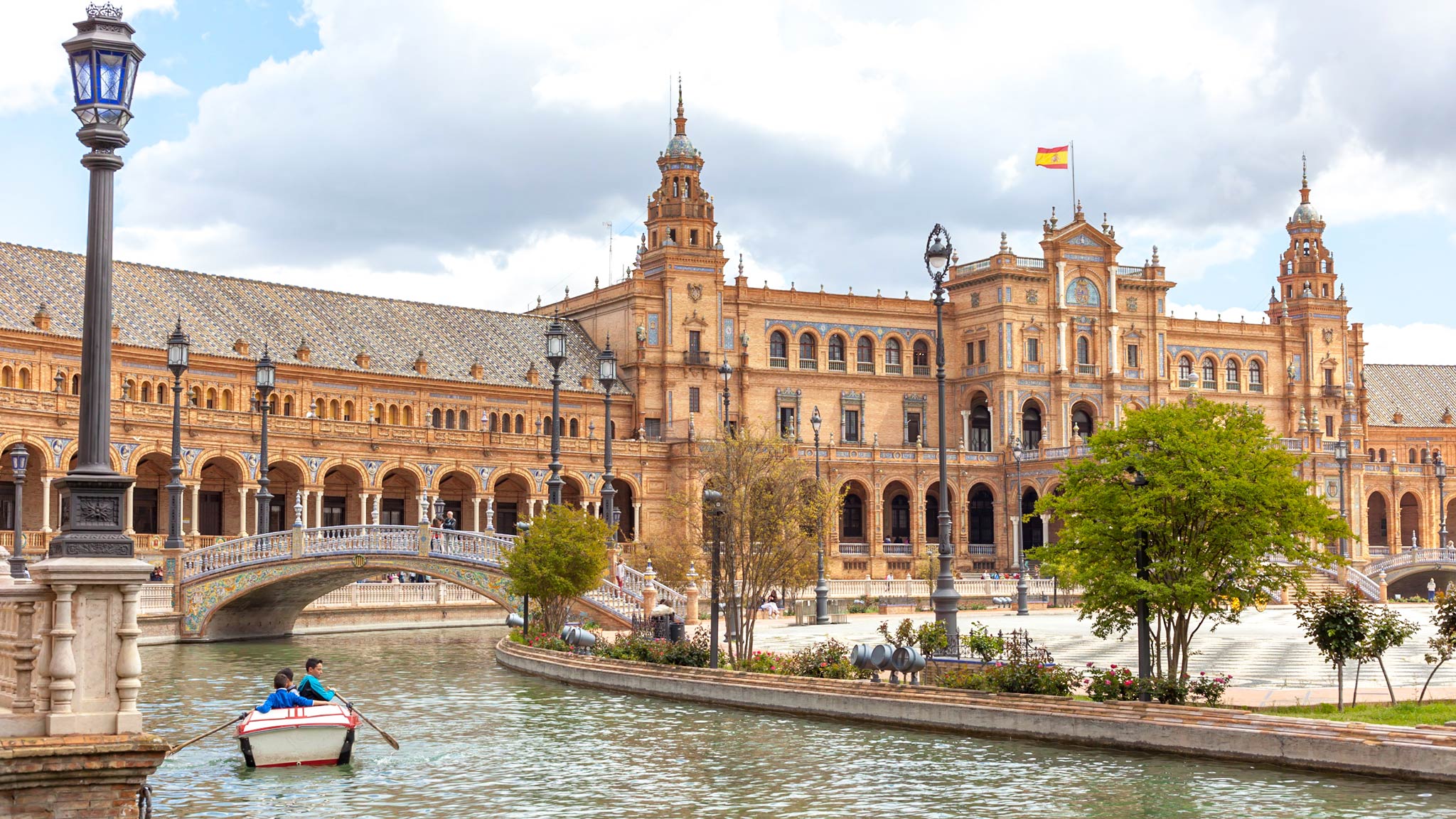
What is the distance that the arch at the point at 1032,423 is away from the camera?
297 feet

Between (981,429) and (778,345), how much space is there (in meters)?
12.7

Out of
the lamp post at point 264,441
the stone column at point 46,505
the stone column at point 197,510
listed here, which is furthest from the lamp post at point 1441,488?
the stone column at point 46,505

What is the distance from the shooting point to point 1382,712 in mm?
22547

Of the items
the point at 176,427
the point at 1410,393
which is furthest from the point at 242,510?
the point at 1410,393

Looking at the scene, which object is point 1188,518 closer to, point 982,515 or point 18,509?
point 18,509

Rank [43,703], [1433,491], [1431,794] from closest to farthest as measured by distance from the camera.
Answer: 1. [43,703]
2. [1431,794]
3. [1433,491]

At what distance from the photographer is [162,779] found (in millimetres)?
21984

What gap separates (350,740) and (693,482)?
55.3 meters

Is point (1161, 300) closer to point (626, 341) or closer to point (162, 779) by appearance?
point (626, 341)

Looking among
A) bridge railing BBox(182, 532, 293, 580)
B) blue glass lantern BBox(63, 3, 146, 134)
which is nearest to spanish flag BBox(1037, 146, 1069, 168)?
bridge railing BBox(182, 532, 293, 580)

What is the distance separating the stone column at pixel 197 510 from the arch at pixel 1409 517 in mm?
75411

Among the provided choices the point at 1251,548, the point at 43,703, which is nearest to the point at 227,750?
the point at 43,703

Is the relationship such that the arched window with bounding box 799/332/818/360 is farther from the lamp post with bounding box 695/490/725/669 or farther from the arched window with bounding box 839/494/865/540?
the lamp post with bounding box 695/490/725/669

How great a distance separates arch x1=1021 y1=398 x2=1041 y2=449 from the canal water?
62.4 meters
